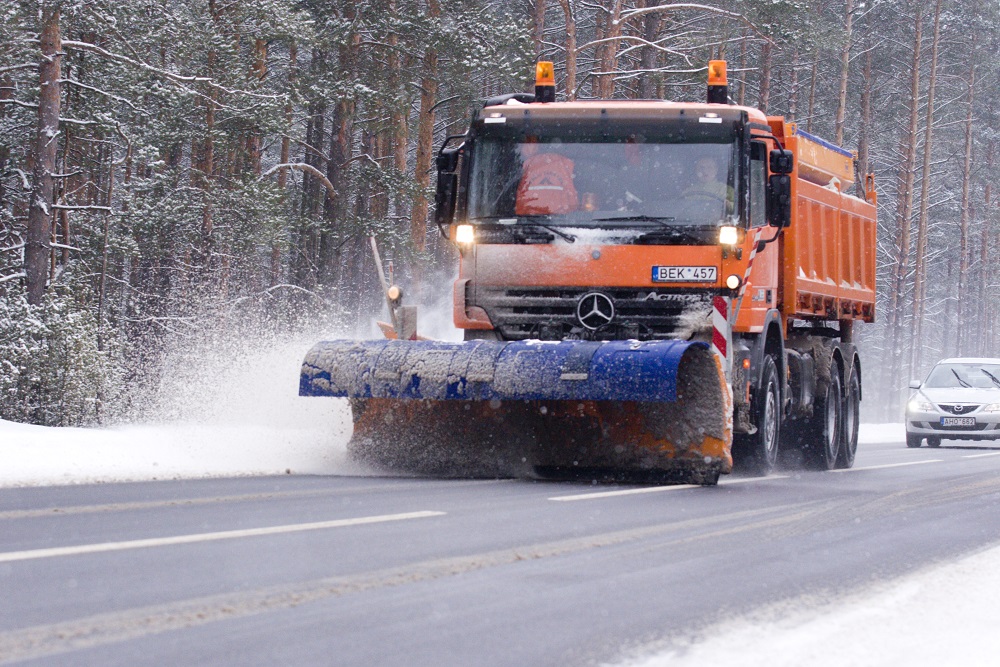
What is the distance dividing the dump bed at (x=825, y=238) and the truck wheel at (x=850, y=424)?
2.88 feet

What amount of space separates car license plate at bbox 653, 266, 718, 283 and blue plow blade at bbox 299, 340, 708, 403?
78cm

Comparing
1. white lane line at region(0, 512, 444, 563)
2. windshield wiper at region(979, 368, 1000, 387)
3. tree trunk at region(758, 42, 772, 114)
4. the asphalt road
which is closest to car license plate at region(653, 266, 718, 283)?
the asphalt road

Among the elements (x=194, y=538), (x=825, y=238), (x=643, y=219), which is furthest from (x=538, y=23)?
(x=194, y=538)

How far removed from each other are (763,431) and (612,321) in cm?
215

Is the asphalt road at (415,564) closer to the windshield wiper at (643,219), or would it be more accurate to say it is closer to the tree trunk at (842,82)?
the windshield wiper at (643,219)

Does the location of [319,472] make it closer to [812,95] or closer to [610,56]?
[610,56]

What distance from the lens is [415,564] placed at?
6324 mm

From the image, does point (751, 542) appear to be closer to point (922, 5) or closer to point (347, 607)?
point (347, 607)

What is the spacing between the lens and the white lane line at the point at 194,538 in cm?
617

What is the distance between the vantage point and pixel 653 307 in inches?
464

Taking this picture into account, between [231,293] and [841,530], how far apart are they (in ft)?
78.6

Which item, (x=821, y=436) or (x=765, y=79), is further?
(x=765, y=79)

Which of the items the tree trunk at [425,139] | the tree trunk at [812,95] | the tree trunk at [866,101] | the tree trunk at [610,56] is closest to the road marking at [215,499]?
the tree trunk at [610,56]

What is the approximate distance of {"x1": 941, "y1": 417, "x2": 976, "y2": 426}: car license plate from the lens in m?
25.7
